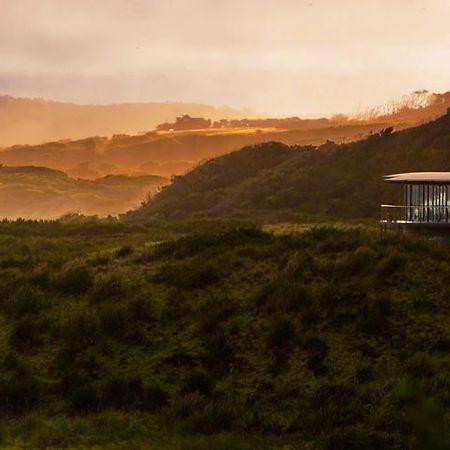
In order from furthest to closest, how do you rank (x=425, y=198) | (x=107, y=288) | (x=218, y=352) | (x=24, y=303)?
(x=425, y=198)
(x=107, y=288)
(x=24, y=303)
(x=218, y=352)

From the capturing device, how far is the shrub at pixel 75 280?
2352cm

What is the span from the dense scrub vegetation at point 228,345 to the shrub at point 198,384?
0.03 metres

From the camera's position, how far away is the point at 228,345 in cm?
1919

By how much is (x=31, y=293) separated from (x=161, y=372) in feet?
23.5

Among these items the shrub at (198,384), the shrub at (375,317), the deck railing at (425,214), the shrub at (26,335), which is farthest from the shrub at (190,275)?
the deck railing at (425,214)

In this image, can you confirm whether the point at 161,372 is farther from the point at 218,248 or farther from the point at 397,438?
the point at 218,248

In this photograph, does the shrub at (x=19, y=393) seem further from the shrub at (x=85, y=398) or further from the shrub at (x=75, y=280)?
the shrub at (x=75, y=280)

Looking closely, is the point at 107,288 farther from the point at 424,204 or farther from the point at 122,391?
the point at 424,204

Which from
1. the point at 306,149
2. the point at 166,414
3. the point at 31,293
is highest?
the point at 306,149

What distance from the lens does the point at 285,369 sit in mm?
17969

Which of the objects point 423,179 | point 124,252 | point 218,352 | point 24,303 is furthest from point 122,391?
point 423,179

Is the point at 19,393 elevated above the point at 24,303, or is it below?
below

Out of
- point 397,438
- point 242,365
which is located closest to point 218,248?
point 242,365

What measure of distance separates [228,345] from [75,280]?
7233mm
